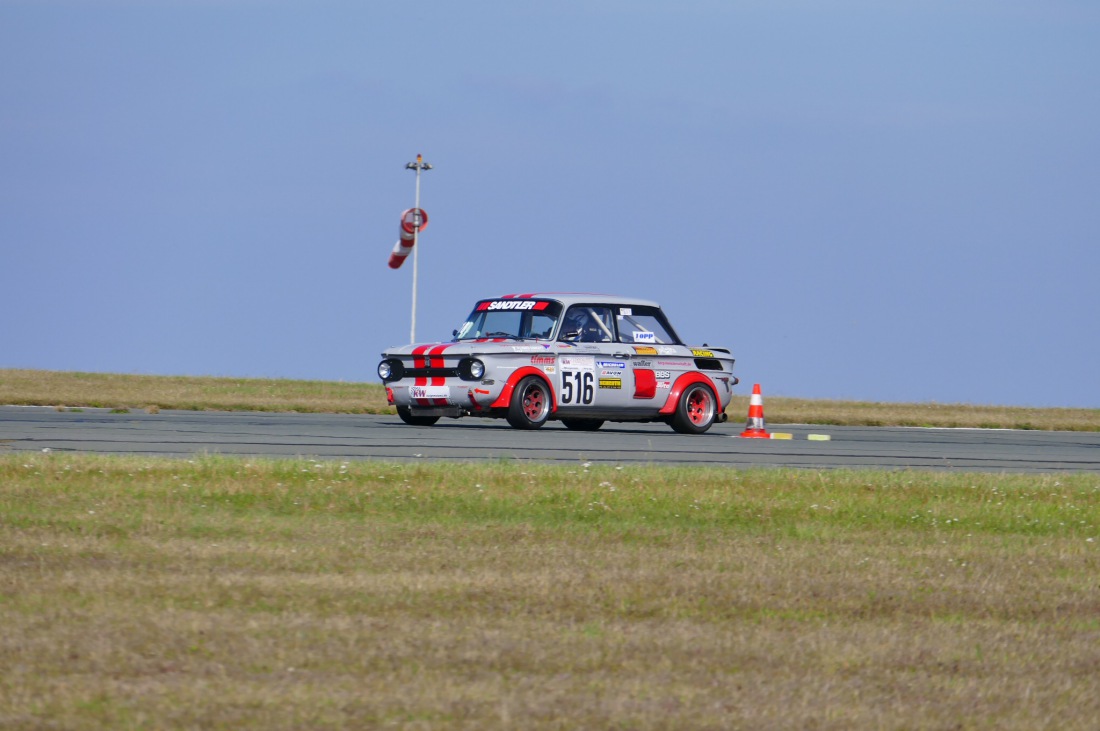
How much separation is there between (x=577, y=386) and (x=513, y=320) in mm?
1345

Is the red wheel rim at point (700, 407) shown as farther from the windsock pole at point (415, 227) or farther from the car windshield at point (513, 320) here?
the windsock pole at point (415, 227)

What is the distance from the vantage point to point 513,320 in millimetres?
19609

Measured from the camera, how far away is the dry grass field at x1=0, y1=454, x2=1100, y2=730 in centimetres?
455

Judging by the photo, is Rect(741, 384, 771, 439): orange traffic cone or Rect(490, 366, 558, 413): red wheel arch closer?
Rect(490, 366, 558, 413): red wheel arch

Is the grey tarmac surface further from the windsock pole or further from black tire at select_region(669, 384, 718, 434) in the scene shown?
the windsock pole

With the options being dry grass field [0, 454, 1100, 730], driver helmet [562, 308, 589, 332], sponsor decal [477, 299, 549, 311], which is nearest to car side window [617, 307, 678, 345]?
driver helmet [562, 308, 589, 332]

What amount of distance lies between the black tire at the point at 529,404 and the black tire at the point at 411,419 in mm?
1565

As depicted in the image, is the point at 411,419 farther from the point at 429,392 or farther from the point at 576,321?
the point at 576,321

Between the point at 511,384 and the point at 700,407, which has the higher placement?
the point at 511,384

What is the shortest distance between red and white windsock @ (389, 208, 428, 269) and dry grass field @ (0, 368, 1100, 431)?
6.98 metres

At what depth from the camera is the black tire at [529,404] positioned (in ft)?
61.2

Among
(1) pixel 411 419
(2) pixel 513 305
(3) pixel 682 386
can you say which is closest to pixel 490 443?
(2) pixel 513 305

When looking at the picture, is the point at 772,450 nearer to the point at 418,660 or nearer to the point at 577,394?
the point at 577,394

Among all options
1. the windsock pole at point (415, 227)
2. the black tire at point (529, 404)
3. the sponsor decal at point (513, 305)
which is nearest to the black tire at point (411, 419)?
the black tire at point (529, 404)
